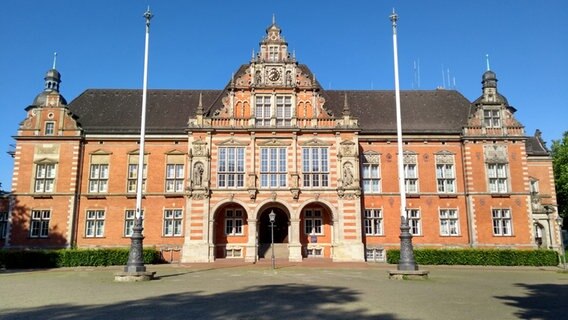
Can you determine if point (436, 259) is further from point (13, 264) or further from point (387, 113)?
point (13, 264)

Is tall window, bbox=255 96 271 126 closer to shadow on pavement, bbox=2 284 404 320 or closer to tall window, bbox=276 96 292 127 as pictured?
tall window, bbox=276 96 292 127

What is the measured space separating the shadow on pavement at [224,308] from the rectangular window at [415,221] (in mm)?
23970

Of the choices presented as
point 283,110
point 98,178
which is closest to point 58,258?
point 98,178

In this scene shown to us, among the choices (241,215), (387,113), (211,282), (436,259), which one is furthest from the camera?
(387,113)

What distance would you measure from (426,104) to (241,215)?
73.0 feet

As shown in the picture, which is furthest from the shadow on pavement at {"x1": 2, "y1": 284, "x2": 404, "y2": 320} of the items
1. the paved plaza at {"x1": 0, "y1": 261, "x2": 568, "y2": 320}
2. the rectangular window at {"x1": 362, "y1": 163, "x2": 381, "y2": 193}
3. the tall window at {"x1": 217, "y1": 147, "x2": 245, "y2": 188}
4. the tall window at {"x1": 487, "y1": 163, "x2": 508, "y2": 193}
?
the tall window at {"x1": 487, "y1": 163, "x2": 508, "y2": 193}

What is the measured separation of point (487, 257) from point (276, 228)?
57.0 feet

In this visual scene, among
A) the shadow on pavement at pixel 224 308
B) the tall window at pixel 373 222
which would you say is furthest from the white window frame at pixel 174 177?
the shadow on pavement at pixel 224 308

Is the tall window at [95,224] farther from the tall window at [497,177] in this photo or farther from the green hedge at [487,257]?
the tall window at [497,177]

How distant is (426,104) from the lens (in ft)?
143

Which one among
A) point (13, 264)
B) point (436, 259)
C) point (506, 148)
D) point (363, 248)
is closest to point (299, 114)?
point (363, 248)

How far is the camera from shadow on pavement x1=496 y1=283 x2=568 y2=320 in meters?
11.9

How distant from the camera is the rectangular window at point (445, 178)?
128 ft

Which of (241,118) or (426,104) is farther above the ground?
(426,104)
